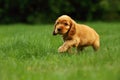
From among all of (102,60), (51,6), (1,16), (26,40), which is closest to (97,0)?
(51,6)

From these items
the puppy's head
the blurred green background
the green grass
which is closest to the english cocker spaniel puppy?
the puppy's head

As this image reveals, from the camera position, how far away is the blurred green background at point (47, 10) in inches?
1406

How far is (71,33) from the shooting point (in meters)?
9.50

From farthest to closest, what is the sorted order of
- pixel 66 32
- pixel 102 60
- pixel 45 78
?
pixel 66 32 < pixel 102 60 < pixel 45 78

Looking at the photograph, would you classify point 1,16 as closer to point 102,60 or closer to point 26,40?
point 26,40

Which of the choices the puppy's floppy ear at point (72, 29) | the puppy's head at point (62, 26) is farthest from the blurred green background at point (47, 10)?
the puppy's head at point (62, 26)

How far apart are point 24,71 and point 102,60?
53.4 inches

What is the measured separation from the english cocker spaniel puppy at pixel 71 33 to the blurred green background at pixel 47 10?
2530 cm

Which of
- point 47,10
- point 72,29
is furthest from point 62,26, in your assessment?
point 47,10

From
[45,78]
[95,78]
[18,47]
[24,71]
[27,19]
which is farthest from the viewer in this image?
[27,19]

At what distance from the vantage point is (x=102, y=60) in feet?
25.6

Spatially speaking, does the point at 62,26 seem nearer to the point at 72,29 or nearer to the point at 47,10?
the point at 72,29

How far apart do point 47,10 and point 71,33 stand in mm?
27299

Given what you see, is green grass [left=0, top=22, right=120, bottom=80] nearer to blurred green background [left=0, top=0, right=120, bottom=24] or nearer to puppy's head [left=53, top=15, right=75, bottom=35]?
puppy's head [left=53, top=15, right=75, bottom=35]
